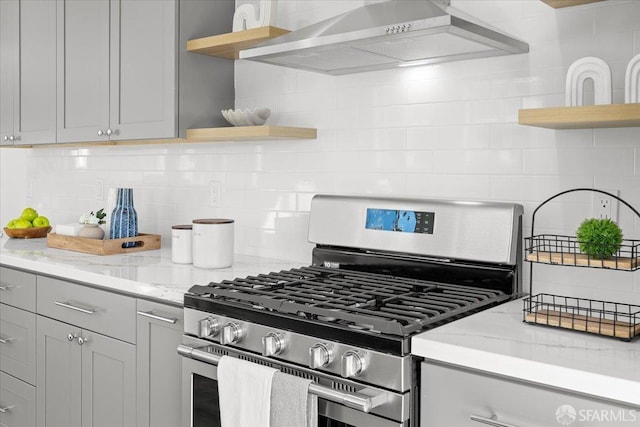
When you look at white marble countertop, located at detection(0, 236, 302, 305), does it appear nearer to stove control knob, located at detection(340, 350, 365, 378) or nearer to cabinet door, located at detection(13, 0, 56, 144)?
cabinet door, located at detection(13, 0, 56, 144)

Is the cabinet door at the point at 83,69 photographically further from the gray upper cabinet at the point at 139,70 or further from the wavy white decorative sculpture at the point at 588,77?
the wavy white decorative sculpture at the point at 588,77

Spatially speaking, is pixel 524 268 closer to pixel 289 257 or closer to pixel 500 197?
pixel 500 197

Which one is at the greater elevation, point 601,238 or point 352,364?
point 601,238

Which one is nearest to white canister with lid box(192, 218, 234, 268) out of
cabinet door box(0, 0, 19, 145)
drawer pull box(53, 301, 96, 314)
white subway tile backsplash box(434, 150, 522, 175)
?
drawer pull box(53, 301, 96, 314)

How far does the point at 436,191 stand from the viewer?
231 centimetres

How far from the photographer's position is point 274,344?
177 cm

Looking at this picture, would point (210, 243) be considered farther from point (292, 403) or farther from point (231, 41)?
point (292, 403)

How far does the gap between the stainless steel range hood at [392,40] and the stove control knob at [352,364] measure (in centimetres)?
89

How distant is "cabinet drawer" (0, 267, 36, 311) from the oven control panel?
1079mm

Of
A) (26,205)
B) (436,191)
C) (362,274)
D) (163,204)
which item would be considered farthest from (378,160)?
(26,205)

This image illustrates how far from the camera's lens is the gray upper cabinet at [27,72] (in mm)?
3334

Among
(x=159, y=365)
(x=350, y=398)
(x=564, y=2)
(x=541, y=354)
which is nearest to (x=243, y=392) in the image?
(x=350, y=398)

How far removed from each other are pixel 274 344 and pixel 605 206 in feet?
3.43

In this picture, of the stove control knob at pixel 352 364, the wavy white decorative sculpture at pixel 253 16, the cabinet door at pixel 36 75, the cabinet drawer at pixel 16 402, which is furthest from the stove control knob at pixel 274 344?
the cabinet door at pixel 36 75
